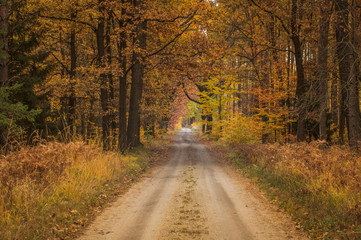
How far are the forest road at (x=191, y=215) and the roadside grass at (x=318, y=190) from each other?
20.2 inches

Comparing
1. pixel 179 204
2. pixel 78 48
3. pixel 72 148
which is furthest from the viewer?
pixel 78 48

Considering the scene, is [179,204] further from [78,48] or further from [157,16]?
[78,48]

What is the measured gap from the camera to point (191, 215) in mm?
6852

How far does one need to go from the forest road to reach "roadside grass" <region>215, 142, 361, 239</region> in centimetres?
51

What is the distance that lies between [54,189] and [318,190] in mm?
7115

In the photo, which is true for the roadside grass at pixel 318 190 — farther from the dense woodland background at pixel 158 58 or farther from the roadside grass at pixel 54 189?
the roadside grass at pixel 54 189

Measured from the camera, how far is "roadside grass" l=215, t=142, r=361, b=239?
577cm

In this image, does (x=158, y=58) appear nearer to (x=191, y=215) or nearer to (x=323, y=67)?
(x=323, y=67)

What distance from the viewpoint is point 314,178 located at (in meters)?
8.27

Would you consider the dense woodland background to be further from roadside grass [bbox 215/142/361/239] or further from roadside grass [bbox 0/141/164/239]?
roadside grass [bbox 215/142/361/239]

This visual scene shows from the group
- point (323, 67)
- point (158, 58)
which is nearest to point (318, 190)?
point (323, 67)

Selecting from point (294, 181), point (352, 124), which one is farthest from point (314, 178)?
point (352, 124)

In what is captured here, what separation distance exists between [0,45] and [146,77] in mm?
17232

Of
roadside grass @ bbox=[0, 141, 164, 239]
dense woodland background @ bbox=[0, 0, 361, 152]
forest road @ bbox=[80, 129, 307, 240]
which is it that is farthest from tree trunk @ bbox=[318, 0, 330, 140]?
roadside grass @ bbox=[0, 141, 164, 239]
